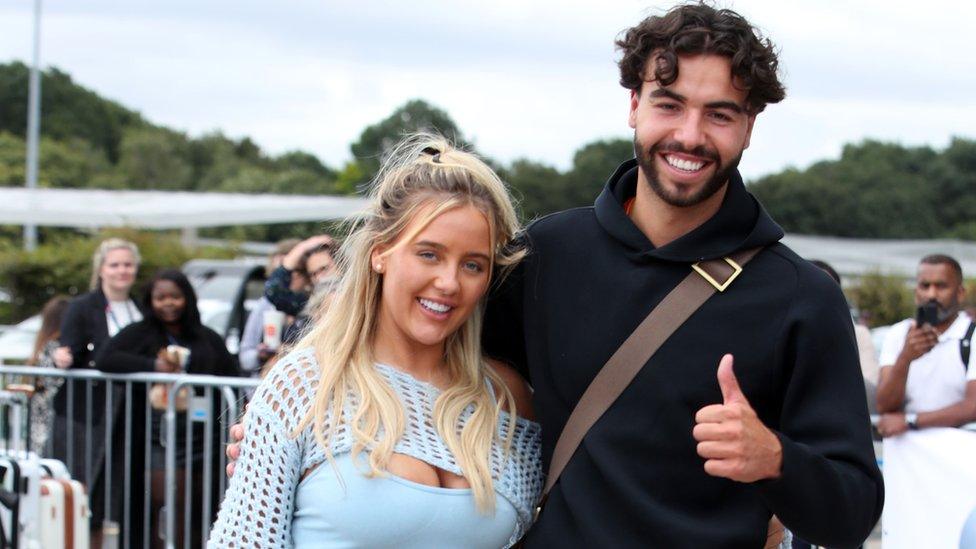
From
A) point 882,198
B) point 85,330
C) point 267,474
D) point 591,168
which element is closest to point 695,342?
point 267,474

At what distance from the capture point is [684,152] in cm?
262

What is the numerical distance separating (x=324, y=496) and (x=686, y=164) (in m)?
1.03

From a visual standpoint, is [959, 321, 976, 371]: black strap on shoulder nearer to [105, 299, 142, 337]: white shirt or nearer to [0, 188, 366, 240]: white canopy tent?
[105, 299, 142, 337]: white shirt

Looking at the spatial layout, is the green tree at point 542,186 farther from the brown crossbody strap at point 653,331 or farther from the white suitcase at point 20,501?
the brown crossbody strap at point 653,331

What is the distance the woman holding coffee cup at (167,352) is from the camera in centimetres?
695

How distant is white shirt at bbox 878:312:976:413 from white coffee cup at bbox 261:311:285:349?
3.46 meters

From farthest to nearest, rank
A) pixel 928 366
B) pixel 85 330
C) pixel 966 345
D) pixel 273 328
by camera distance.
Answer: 1. pixel 85 330
2. pixel 273 328
3. pixel 928 366
4. pixel 966 345

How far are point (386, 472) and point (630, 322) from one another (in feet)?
1.98

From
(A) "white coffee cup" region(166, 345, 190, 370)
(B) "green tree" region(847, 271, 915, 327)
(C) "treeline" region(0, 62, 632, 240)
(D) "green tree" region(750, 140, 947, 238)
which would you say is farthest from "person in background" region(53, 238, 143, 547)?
(D) "green tree" region(750, 140, 947, 238)

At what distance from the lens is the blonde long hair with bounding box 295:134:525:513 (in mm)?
2660

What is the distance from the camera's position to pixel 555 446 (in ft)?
9.03

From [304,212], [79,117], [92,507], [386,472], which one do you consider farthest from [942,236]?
[386,472]

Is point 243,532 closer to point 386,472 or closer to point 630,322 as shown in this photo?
point 386,472

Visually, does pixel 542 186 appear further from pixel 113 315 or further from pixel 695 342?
pixel 695 342
